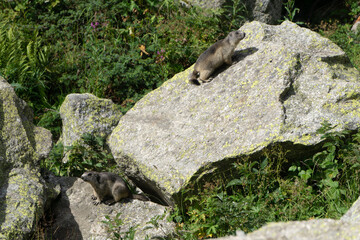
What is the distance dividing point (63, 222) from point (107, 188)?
839 millimetres

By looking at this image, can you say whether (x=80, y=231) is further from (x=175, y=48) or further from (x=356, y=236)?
(x=175, y=48)

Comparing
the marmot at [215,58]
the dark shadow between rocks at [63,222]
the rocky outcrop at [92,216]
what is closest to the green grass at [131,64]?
the rocky outcrop at [92,216]

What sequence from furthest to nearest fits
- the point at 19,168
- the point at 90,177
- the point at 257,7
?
the point at 257,7, the point at 90,177, the point at 19,168

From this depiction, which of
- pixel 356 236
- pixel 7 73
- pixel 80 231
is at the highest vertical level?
pixel 356 236

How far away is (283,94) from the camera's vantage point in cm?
683

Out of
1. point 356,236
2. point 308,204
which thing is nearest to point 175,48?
point 308,204

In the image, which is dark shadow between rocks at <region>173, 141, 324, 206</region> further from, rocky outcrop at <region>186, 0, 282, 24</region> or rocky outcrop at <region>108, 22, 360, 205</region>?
rocky outcrop at <region>186, 0, 282, 24</region>

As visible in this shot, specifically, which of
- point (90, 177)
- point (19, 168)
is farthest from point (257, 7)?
point (19, 168)

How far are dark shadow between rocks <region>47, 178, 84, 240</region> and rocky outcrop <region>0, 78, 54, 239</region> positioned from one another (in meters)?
0.41

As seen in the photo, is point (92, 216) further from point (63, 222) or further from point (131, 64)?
point (131, 64)

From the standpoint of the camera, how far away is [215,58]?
7.90 metres

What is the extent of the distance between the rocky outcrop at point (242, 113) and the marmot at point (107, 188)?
325mm

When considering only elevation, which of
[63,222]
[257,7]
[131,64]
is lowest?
[63,222]

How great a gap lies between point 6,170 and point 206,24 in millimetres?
6259
